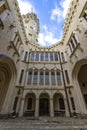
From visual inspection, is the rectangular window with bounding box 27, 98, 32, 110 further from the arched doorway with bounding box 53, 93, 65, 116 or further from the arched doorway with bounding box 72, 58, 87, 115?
the arched doorway with bounding box 72, 58, 87, 115

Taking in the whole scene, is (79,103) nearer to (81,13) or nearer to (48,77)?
(48,77)

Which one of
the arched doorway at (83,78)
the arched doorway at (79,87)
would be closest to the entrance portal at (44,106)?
the arched doorway at (79,87)

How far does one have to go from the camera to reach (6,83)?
50.8 feet

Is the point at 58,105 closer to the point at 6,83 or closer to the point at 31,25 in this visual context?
the point at 6,83

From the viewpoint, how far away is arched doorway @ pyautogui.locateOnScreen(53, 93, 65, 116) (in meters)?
15.1

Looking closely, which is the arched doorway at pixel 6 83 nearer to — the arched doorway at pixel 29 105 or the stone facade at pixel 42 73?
the stone facade at pixel 42 73

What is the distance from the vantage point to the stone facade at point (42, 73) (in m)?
13.1

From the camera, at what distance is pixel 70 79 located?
52.4 ft

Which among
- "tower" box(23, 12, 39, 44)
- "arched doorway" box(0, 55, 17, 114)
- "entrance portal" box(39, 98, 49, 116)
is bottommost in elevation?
"entrance portal" box(39, 98, 49, 116)

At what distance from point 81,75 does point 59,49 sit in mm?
7970

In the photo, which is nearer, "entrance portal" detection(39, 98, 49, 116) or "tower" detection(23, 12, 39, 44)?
"entrance portal" detection(39, 98, 49, 116)

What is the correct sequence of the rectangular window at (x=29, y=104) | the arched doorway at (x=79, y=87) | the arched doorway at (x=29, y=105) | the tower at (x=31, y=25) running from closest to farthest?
the arched doorway at (x=79, y=87), the arched doorway at (x=29, y=105), the rectangular window at (x=29, y=104), the tower at (x=31, y=25)

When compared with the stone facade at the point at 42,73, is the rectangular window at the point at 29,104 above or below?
below

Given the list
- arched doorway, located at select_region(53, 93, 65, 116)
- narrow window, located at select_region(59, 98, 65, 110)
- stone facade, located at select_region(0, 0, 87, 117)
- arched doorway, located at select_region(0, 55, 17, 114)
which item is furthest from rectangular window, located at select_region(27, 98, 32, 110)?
narrow window, located at select_region(59, 98, 65, 110)
